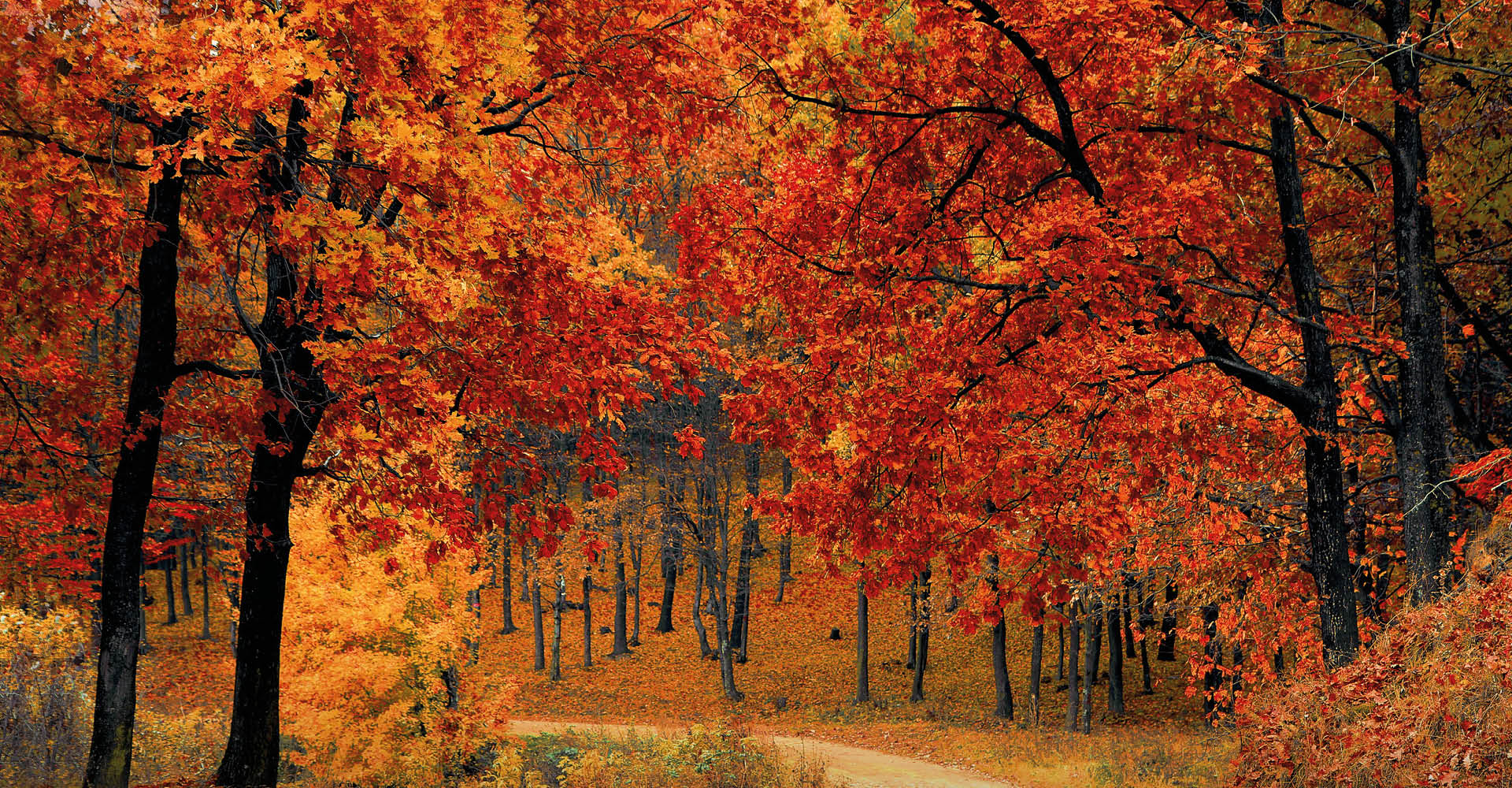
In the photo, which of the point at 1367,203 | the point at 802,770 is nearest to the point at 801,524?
the point at 802,770

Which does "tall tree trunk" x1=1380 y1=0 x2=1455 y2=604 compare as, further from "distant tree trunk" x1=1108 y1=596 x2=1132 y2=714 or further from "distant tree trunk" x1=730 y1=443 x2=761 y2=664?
"distant tree trunk" x1=730 y1=443 x2=761 y2=664

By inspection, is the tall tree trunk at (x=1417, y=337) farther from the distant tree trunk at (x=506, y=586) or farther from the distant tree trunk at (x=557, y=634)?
the distant tree trunk at (x=557, y=634)

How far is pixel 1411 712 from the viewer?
6.27m

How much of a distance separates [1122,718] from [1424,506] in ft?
56.0

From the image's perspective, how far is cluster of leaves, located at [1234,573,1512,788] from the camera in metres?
5.64

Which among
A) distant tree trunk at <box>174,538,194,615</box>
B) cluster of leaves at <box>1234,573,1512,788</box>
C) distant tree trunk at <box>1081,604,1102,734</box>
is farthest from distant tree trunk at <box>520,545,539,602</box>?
cluster of leaves at <box>1234,573,1512,788</box>

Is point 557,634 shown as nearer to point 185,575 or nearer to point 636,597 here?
point 636,597

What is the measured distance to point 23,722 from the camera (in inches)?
451

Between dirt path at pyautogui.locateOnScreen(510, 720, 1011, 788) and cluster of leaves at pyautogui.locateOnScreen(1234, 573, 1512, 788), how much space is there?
702 centimetres

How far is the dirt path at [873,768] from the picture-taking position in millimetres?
14920

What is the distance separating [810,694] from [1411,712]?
21958mm

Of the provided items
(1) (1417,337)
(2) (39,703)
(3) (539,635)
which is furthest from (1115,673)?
(2) (39,703)

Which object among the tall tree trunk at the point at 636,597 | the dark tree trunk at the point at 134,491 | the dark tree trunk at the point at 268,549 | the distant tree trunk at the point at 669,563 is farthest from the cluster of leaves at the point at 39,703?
the tall tree trunk at the point at 636,597

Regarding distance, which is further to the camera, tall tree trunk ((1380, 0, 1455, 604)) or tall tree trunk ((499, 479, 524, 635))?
tall tree trunk ((499, 479, 524, 635))
